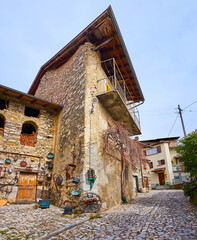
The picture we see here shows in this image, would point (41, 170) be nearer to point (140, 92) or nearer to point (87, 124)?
point (87, 124)

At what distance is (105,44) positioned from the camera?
9414 mm

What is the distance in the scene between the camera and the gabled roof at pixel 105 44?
28.6ft

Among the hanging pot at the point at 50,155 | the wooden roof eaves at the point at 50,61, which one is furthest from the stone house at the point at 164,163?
the hanging pot at the point at 50,155

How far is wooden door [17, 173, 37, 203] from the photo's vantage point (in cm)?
769

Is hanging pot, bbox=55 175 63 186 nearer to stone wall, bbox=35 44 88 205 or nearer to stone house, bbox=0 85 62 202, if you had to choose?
stone wall, bbox=35 44 88 205

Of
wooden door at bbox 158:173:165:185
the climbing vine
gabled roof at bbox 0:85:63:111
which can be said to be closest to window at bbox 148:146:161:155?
wooden door at bbox 158:173:165:185

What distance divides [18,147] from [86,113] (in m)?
3.79

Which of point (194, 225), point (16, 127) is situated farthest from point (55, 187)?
point (194, 225)

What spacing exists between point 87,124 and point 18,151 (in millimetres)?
3706

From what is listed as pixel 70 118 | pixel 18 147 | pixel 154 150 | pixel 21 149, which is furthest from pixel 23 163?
pixel 154 150

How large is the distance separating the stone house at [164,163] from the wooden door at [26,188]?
68.4 feet

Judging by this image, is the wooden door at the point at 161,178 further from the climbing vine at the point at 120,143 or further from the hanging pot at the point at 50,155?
the hanging pot at the point at 50,155

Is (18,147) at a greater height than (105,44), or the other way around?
(105,44)

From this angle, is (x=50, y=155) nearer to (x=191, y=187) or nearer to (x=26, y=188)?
(x=26, y=188)
